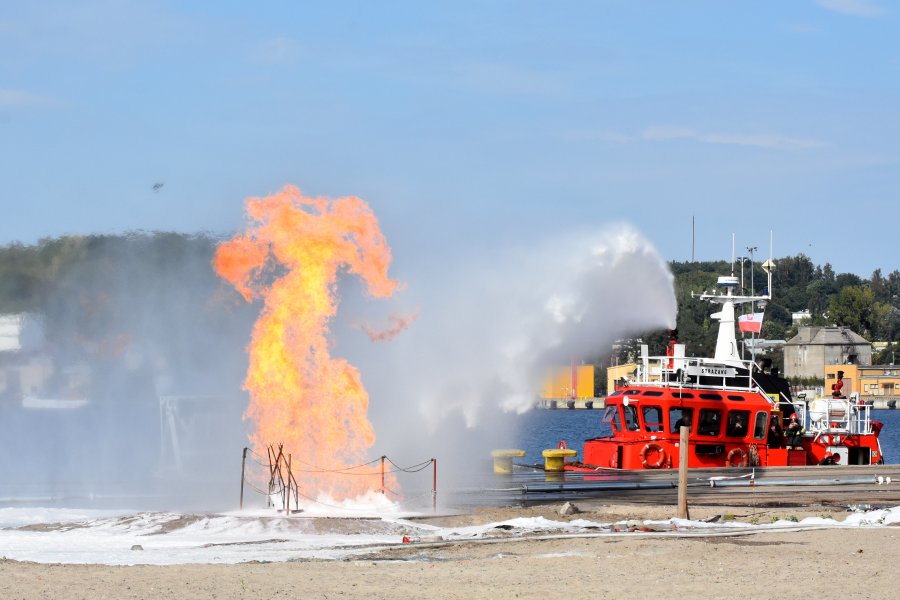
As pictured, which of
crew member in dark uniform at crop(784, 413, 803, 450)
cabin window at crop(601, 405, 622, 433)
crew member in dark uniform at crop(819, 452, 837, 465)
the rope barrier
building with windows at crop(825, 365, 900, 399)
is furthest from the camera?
building with windows at crop(825, 365, 900, 399)

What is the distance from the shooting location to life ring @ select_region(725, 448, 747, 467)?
42.3 metres

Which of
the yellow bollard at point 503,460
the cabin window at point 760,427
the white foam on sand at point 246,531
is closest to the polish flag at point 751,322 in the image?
the cabin window at point 760,427

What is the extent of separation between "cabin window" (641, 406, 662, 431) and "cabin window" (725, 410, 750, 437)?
7.98 feet

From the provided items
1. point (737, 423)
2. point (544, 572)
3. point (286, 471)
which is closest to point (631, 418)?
point (737, 423)

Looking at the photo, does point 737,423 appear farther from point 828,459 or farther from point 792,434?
point 828,459

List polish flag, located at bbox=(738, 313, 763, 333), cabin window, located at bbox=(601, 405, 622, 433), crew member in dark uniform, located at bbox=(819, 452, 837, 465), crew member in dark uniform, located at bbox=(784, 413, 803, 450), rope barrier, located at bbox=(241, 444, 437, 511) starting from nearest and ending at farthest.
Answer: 1. rope barrier, located at bbox=(241, 444, 437, 511)
2. cabin window, located at bbox=(601, 405, 622, 433)
3. crew member in dark uniform, located at bbox=(784, 413, 803, 450)
4. polish flag, located at bbox=(738, 313, 763, 333)
5. crew member in dark uniform, located at bbox=(819, 452, 837, 465)

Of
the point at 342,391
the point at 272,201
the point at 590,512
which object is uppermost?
the point at 272,201

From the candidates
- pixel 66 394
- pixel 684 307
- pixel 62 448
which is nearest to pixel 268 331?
pixel 66 394

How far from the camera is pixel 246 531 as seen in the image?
1032 inches

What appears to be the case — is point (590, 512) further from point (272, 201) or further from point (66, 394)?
point (66, 394)

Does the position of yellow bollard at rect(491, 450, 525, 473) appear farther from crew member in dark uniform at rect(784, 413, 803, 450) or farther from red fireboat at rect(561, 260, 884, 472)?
crew member in dark uniform at rect(784, 413, 803, 450)

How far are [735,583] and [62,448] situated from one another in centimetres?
3955

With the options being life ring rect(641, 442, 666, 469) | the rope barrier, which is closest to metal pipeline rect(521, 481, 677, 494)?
life ring rect(641, 442, 666, 469)

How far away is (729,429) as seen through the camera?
42375 mm
